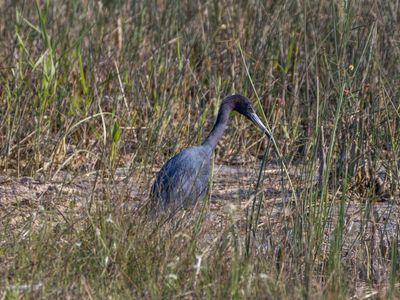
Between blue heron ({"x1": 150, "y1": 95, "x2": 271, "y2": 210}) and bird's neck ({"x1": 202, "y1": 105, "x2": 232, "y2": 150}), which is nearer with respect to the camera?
blue heron ({"x1": 150, "y1": 95, "x2": 271, "y2": 210})

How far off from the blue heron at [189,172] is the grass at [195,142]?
0.35ft

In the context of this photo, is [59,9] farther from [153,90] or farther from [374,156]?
[374,156]

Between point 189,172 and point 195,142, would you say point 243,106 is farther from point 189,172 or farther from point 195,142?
point 189,172

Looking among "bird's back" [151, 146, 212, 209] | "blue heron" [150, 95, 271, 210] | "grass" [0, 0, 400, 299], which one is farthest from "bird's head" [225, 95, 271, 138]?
"bird's back" [151, 146, 212, 209]

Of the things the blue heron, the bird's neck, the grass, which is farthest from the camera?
the bird's neck

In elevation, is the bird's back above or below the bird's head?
below

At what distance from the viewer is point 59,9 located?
7.00m

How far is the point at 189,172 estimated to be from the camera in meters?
5.20

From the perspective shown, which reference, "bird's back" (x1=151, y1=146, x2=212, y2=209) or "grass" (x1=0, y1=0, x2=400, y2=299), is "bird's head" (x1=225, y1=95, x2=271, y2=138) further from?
"bird's back" (x1=151, y1=146, x2=212, y2=209)

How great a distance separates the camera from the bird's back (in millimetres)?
4707

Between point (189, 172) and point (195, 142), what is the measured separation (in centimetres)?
108

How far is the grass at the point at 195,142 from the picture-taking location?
377cm

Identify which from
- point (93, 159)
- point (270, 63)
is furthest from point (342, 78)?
point (270, 63)

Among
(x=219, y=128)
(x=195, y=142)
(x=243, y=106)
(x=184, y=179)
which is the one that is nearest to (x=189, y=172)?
(x=184, y=179)
